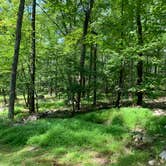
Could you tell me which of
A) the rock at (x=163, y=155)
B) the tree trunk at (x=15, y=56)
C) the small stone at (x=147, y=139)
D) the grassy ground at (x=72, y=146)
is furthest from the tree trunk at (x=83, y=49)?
the rock at (x=163, y=155)

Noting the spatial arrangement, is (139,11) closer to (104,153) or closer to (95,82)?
(95,82)

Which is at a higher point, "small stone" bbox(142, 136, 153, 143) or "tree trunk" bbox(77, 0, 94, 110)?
"tree trunk" bbox(77, 0, 94, 110)

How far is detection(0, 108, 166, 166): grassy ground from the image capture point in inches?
241

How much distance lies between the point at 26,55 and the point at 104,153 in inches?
422

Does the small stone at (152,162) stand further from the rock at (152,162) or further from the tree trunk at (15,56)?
the tree trunk at (15,56)

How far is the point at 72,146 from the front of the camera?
6.86m

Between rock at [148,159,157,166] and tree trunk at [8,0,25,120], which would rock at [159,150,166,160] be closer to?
rock at [148,159,157,166]

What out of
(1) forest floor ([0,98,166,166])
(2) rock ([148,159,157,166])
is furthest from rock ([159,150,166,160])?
(2) rock ([148,159,157,166])

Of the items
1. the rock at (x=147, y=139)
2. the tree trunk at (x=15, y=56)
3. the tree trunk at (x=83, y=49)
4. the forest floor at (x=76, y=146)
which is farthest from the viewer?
the tree trunk at (x=83, y=49)

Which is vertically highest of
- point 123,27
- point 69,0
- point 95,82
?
point 69,0

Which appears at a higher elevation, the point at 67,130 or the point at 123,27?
the point at 123,27

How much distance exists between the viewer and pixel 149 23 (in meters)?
12.6

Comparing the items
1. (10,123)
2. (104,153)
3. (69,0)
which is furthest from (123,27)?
(104,153)

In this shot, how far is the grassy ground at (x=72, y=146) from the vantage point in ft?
20.1
